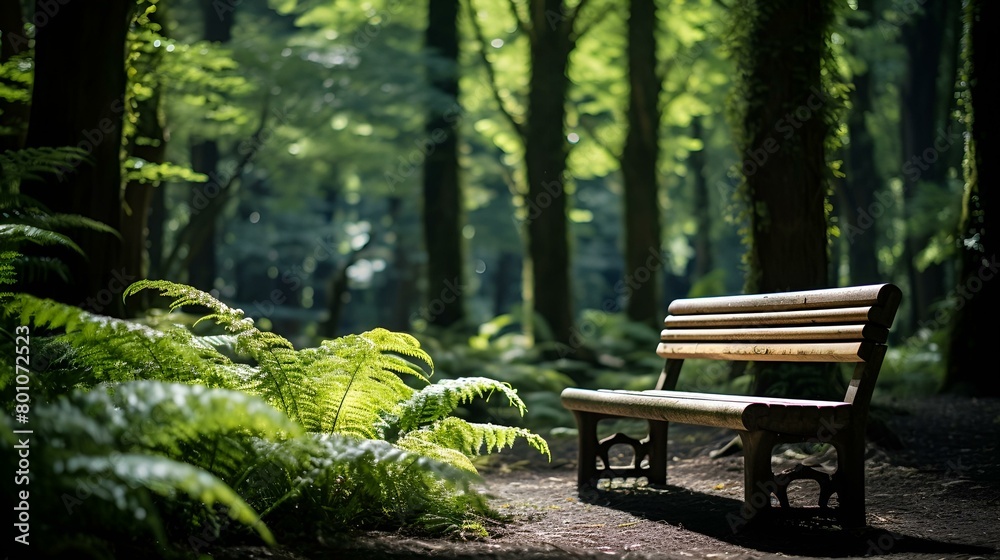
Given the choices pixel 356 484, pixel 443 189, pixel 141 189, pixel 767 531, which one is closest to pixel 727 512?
pixel 767 531

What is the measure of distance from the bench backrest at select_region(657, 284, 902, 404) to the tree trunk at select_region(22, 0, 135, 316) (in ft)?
12.4

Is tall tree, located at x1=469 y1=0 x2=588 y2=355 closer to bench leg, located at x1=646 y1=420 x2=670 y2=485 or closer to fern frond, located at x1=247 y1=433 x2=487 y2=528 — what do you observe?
bench leg, located at x1=646 y1=420 x2=670 y2=485

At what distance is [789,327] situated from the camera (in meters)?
5.09

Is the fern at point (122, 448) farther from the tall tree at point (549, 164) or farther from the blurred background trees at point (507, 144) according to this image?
the tall tree at point (549, 164)

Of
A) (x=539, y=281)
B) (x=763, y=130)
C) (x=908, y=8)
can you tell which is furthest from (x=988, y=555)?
(x=908, y=8)

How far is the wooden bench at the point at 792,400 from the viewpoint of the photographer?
4297 mm

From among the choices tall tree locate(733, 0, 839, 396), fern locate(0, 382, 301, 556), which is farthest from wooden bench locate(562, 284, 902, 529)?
fern locate(0, 382, 301, 556)

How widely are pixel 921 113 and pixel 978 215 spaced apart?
37.8 ft

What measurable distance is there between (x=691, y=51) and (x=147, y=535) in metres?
15.8

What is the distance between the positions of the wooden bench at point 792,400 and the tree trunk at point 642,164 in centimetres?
894

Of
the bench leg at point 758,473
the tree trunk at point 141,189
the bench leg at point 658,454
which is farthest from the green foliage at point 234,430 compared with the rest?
the tree trunk at point 141,189

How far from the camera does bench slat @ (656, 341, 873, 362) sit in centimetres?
450

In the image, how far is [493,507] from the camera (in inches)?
199

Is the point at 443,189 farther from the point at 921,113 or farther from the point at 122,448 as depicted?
the point at 122,448
